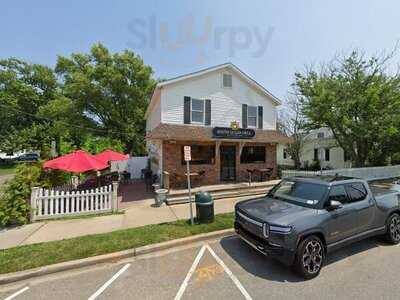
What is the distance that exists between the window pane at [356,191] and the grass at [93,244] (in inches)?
128

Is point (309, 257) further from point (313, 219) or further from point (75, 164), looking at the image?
point (75, 164)

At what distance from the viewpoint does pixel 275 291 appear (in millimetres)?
3744

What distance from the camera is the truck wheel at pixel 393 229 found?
18.7 ft

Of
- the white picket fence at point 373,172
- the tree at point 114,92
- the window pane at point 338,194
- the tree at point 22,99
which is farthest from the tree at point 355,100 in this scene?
the tree at point 22,99

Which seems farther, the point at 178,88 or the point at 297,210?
the point at 178,88

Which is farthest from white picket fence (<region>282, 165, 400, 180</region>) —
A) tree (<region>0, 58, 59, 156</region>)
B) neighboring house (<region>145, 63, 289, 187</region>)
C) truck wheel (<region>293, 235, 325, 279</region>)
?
tree (<region>0, 58, 59, 156</region>)

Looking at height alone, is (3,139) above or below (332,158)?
above

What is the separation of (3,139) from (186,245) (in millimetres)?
41803

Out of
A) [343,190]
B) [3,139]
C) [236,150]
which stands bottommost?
[343,190]

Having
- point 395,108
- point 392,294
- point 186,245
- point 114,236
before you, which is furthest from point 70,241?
point 395,108

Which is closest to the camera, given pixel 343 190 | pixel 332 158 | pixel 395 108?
pixel 343 190

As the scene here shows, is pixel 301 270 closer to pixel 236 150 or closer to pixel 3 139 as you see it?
pixel 236 150

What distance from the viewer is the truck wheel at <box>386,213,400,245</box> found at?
5.71m

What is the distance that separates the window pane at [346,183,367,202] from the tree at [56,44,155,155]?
2535cm
